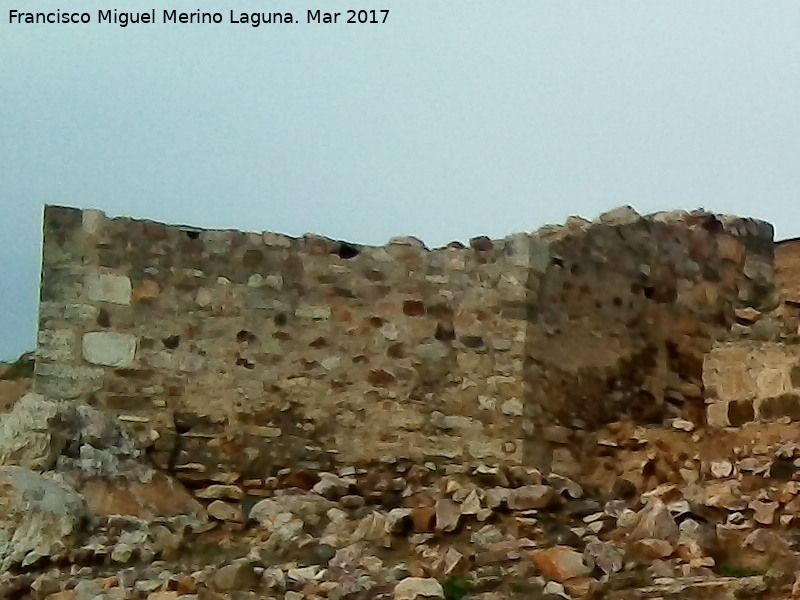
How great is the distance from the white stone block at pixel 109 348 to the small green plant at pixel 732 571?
8.72 feet

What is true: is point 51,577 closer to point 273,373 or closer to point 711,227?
point 273,373

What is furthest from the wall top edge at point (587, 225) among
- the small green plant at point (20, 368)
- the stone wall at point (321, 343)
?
the small green plant at point (20, 368)

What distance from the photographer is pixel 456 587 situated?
3.58 m

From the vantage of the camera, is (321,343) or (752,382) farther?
(321,343)

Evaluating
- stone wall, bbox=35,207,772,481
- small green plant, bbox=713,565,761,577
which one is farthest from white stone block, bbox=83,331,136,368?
small green plant, bbox=713,565,761,577

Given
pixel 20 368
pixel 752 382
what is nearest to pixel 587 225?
pixel 752 382

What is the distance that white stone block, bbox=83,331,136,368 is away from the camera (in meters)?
4.87

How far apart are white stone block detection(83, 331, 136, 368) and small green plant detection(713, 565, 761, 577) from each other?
2.66m

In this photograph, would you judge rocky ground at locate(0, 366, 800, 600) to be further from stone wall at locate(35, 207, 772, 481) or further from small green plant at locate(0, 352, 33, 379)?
small green plant at locate(0, 352, 33, 379)

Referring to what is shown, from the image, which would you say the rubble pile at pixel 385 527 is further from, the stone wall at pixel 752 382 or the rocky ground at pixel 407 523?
the stone wall at pixel 752 382

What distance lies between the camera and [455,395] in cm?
504

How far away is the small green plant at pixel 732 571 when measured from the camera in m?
3.75

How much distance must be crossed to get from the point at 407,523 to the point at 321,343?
3.98 ft

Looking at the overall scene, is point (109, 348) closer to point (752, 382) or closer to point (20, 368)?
point (20, 368)
